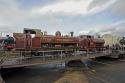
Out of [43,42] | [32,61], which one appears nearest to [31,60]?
[32,61]

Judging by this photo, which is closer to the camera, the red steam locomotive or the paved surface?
the paved surface

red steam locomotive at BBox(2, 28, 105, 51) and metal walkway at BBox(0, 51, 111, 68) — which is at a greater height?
red steam locomotive at BBox(2, 28, 105, 51)

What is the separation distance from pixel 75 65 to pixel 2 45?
12.4m

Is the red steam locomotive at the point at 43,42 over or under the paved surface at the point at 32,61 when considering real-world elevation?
over

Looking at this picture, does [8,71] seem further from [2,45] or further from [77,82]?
[77,82]

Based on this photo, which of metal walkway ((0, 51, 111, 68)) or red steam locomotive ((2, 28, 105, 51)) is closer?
metal walkway ((0, 51, 111, 68))

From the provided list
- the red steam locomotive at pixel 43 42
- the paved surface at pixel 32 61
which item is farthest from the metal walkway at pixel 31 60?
the red steam locomotive at pixel 43 42

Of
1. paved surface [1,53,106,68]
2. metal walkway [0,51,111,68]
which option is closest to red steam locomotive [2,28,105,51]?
metal walkway [0,51,111,68]

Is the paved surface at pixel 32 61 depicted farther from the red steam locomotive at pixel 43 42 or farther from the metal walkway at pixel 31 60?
the red steam locomotive at pixel 43 42

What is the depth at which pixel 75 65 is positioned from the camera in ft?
106

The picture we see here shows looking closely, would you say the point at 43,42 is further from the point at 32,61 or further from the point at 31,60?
the point at 32,61

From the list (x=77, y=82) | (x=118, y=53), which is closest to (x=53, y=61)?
(x=77, y=82)

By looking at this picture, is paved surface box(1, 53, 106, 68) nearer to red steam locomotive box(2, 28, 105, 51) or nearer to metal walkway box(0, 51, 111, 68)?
metal walkway box(0, 51, 111, 68)

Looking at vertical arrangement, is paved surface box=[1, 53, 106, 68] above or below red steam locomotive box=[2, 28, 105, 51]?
below
